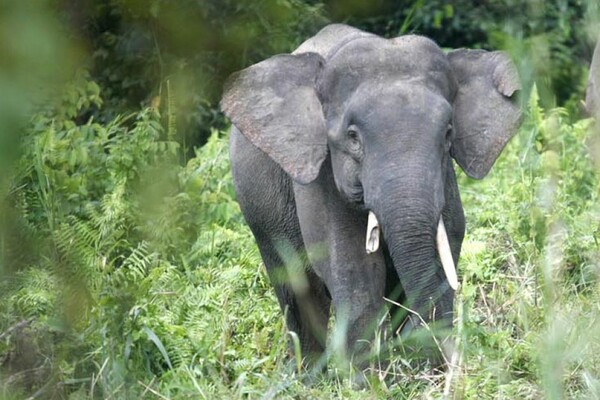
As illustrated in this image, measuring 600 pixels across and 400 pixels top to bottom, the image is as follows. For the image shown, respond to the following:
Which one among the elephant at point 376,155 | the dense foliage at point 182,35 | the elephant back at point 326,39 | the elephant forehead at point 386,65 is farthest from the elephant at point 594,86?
the dense foliage at point 182,35

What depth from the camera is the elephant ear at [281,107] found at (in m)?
5.95

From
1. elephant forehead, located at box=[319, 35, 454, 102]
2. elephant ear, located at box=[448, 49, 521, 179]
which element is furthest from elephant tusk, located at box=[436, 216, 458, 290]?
elephant forehead, located at box=[319, 35, 454, 102]

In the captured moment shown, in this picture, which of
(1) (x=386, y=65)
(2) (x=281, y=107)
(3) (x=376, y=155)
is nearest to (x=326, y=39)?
(2) (x=281, y=107)

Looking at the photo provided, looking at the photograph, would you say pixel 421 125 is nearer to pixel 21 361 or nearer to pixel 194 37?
pixel 21 361

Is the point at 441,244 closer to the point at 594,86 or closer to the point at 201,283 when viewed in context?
the point at 201,283

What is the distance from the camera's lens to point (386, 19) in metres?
11.7

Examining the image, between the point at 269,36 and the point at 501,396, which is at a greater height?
the point at 269,36

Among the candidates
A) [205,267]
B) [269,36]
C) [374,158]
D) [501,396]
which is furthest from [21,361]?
[205,267]

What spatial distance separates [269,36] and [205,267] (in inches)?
215

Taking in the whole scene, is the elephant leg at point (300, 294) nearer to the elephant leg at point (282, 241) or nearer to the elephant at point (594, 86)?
the elephant leg at point (282, 241)

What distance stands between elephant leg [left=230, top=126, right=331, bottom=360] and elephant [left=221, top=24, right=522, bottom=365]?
0.05ft

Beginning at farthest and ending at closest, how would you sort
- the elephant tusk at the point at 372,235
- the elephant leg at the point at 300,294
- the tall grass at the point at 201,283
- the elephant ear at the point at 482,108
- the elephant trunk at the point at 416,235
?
1. the elephant leg at the point at 300,294
2. the elephant ear at the point at 482,108
3. the elephant tusk at the point at 372,235
4. the elephant trunk at the point at 416,235
5. the tall grass at the point at 201,283

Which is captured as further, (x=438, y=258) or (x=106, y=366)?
(x=438, y=258)

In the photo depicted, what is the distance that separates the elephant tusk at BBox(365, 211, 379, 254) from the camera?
18.0ft
